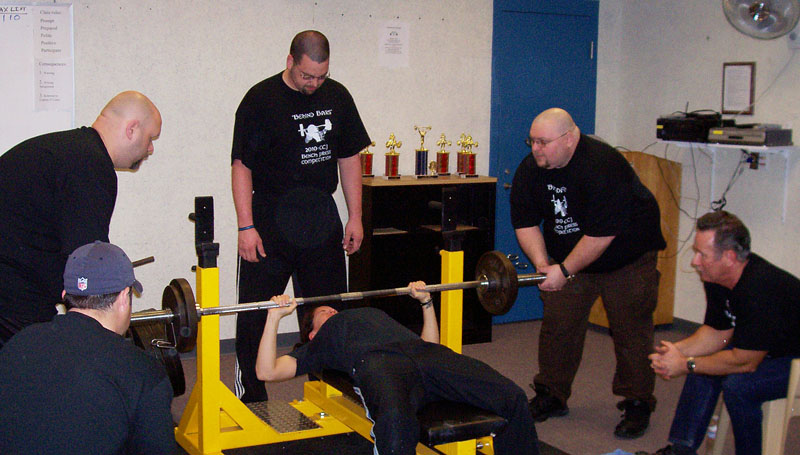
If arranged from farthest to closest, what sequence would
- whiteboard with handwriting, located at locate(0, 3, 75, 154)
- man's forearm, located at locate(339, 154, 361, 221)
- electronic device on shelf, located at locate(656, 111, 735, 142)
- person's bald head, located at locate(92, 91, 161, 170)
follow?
1. electronic device on shelf, located at locate(656, 111, 735, 142)
2. whiteboard with handwriting, located at locate(0, 3, 75, 154)
3. man's forearm, located at locate(339, 154, 361, 221)
4. person's bald head, located at locate(92, 91, 161, 170)

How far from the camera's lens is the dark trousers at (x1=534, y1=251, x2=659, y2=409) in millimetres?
3773

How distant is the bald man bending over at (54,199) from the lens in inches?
91.7

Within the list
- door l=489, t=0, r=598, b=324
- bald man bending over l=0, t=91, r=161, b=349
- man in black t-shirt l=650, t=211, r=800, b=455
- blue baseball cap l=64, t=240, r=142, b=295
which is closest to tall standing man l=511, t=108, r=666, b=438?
man in black t-shirt l=650, t=211, r=800, b=455

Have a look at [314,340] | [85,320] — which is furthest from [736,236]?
[85,320]

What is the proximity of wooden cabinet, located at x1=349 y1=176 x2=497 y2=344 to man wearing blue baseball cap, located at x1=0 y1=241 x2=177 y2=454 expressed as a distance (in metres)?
3.07

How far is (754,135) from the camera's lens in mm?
4672

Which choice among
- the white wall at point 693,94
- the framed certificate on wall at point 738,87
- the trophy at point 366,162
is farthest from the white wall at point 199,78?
the framed certificate on wall at point 738,87

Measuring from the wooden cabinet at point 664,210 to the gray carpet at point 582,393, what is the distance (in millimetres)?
148

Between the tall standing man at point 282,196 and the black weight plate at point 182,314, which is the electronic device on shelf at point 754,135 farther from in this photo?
the black weight plate at point 182,314

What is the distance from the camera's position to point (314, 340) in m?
3.10

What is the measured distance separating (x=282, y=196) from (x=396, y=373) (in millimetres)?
1197

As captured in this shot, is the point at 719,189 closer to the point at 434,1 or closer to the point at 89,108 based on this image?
the point at 434,1

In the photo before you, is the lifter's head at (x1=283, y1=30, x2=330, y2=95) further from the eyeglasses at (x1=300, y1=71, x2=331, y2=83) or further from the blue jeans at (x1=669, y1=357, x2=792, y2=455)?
the blue jeans at (x1=669, y1=357, x2=792, y2=455)

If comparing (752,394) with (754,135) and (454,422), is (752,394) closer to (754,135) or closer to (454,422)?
(454,422)
